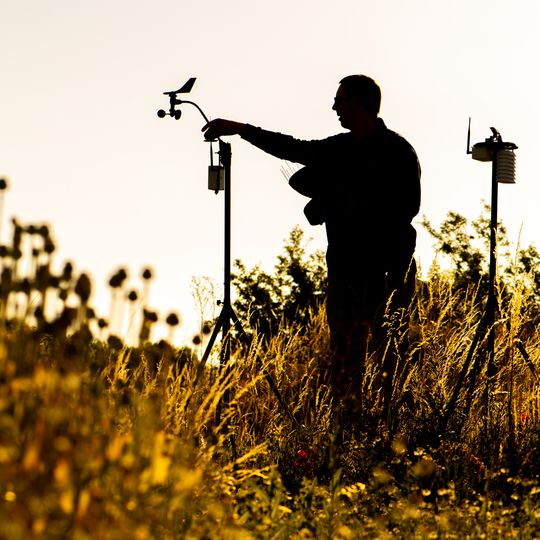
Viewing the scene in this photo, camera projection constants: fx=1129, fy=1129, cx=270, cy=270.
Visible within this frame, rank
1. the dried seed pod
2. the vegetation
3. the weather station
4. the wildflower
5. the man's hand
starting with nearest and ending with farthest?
the vegetation < the dried seed pod < the wildflower < the man's hand < the weather station

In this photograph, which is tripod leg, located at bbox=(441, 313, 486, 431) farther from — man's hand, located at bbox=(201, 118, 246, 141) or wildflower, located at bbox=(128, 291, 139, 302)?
wildflower, located at bbox=(128, 291, 139, 302)

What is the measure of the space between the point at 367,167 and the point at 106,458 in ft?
11.6

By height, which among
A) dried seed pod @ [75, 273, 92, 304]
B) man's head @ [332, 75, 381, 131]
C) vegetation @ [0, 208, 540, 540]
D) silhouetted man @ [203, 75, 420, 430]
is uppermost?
man's head @ [332, 75, 381, 131]

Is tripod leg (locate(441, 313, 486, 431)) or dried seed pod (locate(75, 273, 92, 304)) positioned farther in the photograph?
tripod leg (locate(441, 313, 486, 431))

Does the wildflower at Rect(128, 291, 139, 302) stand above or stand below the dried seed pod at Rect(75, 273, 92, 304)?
below

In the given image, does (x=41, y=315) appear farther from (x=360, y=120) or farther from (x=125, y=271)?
(x=360, y=120)

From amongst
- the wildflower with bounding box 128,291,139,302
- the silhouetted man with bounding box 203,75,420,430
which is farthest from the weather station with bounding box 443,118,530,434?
the wildflower with bounding box 128,291,139,302

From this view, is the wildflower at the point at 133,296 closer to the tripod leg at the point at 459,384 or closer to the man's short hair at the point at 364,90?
the tripod leg at the point at 459,384

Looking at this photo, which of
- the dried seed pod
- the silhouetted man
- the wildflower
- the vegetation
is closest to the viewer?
the vegetation

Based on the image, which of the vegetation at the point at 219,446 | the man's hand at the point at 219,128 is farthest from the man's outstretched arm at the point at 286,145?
the vegetation at the point at 219,446

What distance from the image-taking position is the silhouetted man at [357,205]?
555 cm

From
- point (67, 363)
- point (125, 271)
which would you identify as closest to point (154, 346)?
point (125, 271)

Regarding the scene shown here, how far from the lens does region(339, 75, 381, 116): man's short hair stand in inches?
221

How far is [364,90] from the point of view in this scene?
5.63 meters
